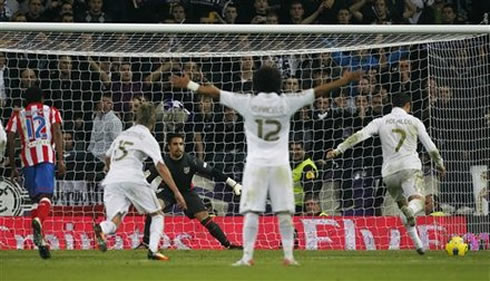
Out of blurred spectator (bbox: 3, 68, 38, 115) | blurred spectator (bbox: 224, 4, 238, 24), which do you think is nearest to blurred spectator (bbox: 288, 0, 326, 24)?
blurred spectator (bbox: 224, 4, 238, 24)

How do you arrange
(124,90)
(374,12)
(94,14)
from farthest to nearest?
(374,12)
(94,14)
(124,90)

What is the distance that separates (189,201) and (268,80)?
19.0ft

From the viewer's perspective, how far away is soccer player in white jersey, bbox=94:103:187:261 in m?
16.4

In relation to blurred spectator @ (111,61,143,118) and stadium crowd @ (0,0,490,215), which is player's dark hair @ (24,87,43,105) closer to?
stadium crowd @ (0,0,490,215)

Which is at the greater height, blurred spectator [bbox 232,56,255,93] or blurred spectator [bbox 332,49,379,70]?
blurred spectator [bbox 332,49,379,70]

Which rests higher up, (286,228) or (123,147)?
(123,147)

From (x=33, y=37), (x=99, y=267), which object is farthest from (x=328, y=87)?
(x=33, y=37)

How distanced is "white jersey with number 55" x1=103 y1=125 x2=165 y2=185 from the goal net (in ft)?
11.9

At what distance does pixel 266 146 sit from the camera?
1385 cm

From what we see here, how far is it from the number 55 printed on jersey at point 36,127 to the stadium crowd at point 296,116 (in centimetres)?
294

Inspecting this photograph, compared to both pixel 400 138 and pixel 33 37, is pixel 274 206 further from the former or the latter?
pixel 33 37

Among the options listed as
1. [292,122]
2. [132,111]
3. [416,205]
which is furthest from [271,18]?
[416,205]

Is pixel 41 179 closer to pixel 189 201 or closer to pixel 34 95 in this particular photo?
pixel 34 95

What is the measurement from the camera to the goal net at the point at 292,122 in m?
20.3
